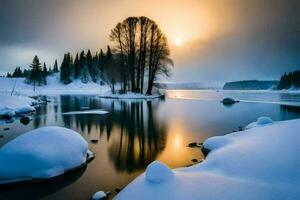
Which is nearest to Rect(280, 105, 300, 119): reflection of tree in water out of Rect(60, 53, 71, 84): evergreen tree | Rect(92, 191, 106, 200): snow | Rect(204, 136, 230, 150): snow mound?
Rect(204, 136, 230, 150): snow mound

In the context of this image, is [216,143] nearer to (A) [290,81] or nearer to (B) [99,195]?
(B) [99,195]

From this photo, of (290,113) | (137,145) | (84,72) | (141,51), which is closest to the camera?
(137,145)

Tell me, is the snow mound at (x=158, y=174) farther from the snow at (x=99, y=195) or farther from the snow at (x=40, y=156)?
the snow at (x=40, y=156)

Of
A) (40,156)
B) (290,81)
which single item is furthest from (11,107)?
(290,81)

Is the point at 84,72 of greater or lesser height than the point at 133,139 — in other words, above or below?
above

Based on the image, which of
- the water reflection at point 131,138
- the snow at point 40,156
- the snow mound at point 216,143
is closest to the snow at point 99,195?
the snow at point 40,156

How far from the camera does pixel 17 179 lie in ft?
23.2

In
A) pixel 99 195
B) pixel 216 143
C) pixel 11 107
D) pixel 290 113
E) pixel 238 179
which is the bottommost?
pixel 99 195

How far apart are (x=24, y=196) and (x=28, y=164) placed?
1303mm

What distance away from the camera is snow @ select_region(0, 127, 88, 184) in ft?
23.6

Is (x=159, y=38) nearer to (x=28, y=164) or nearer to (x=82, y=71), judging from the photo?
(x=28, y=164)

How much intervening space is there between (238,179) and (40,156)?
545 centimetres


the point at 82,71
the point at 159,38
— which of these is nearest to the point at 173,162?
the point at 159,38

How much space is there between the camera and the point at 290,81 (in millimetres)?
115375
